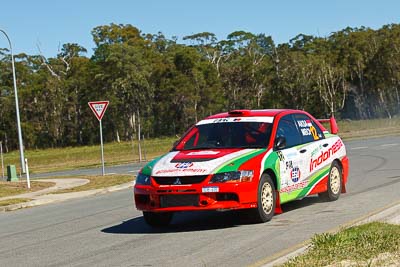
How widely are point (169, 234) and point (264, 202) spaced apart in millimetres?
1420

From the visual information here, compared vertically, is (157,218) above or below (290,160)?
below

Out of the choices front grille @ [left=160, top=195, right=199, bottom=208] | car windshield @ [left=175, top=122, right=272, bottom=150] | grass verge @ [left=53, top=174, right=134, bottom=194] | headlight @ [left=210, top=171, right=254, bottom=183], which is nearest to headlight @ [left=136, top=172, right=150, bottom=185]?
front grille @ [left=160, top=195, right=199, bottom=208]

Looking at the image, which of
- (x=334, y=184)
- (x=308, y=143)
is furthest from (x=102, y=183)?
(x=308, y=143)

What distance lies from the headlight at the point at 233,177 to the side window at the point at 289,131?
4.59 feet

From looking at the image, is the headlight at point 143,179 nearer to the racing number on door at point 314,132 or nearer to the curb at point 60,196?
the racing number on door at point 314,132

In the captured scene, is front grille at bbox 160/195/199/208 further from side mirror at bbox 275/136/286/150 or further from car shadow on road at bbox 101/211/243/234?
side mirror at bbox 275/136/286/150

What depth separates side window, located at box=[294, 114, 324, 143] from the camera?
41.0 ft

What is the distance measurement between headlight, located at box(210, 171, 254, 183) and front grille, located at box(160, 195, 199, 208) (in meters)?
0.35

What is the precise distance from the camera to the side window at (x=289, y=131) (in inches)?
464

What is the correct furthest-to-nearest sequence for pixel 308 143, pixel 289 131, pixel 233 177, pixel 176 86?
pixel 176 86 → pixel 308 143 → pixel 289 131 → pixel 233 177

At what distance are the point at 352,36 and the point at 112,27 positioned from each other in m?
28.4

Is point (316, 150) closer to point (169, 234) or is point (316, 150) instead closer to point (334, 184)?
point (334, 184)

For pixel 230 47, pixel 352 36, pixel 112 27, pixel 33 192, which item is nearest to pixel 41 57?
pixel 112 27

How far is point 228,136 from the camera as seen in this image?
11.6 m
